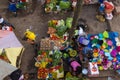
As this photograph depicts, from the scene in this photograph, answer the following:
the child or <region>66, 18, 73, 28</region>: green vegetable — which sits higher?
<region>66, 18, 73, 28</region>: green vegetable

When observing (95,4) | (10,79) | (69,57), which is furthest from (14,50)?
(95,4)

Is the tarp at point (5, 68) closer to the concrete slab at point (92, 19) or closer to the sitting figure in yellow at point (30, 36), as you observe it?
the sitting figure in yellow at point (30, 36)

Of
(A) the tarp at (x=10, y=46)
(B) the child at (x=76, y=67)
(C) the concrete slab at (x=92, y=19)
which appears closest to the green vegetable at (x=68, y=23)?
(C) the concrete slab at (x=92, y=19)

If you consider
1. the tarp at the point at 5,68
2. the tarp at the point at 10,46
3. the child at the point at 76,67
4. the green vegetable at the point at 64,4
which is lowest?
the child at the point at 76,67

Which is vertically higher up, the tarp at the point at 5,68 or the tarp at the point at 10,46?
the tarp at the point at 10,46

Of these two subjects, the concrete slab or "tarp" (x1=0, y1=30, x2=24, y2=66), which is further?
the concrete slab

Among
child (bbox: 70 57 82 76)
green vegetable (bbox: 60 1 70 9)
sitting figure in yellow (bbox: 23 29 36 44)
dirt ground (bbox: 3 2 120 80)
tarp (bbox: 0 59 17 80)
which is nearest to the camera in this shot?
tarp (bbox: 0 59 17 80)

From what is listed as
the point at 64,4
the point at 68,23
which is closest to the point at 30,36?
the point at 68,23

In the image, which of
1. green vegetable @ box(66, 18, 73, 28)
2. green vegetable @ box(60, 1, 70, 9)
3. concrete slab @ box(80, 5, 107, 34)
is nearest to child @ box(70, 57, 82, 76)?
green vegetable @ box(66, 18, 73, 28)

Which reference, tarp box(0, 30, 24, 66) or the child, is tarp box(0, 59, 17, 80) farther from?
the child
